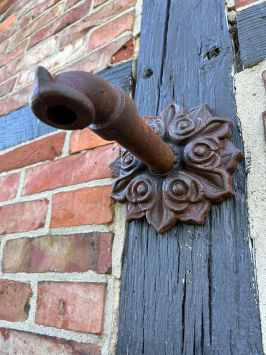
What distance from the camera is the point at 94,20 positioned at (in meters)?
0.84

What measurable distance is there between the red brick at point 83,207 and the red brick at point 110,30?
43 centimetres

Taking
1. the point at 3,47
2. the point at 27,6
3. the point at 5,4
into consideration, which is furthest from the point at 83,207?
Answer: the point at 5,4

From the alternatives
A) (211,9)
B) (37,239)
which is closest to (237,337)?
(37,239)

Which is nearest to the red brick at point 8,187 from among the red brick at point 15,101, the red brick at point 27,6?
the red brick at point 15,101

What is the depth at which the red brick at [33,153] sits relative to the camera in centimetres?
73

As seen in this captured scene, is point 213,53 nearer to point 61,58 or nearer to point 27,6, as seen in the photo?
point 61,58

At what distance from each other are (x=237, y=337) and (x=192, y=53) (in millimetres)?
524

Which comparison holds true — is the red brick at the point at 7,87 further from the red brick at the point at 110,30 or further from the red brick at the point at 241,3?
the red brick at the point at 241,3

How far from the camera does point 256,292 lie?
1.27 feet

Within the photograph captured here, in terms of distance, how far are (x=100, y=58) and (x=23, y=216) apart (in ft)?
1.51

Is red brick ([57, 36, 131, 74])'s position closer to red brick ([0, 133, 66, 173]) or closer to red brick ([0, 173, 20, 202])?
red brick ([0, 133, 66, 173])

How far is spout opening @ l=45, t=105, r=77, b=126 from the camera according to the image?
0.32 m

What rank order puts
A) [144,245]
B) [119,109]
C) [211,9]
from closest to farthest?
[119,109]
[144,245]
[211,9]

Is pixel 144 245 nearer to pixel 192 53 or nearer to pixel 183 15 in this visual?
pixel 192 53
